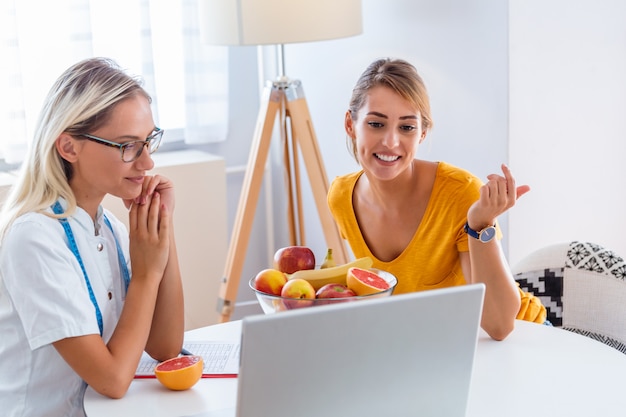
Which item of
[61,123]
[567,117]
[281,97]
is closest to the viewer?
[61,123]

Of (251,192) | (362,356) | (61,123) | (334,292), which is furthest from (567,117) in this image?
(362,356)

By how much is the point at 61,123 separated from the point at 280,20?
1.18 m

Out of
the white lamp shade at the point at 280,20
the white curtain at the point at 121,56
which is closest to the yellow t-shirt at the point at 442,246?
the white lamp shade at the point at 280,20

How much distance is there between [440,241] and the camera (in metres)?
1.89

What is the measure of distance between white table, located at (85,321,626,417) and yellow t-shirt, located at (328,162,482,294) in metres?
0.31

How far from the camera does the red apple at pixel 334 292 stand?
141 cm

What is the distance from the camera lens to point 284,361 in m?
1.02

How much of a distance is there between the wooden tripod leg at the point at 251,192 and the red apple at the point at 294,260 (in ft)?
4.40

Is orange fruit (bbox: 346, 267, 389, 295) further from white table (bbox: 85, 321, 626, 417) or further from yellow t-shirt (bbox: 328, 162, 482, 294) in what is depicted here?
yellow t-shirt (bbox: 328, 162, 482, 294)

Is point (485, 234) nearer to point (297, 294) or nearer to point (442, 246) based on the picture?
point (442, 246)

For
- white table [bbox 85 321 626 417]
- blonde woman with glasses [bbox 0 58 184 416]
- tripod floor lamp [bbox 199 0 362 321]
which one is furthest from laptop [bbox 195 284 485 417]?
tripod floor lamp [bbox 199 0 362 321]

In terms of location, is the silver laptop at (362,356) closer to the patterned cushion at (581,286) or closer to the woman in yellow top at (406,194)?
the woman in yellow top at (406,194)

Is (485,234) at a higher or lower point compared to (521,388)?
higher

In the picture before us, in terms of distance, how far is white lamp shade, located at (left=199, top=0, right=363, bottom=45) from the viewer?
2607 millimetres
